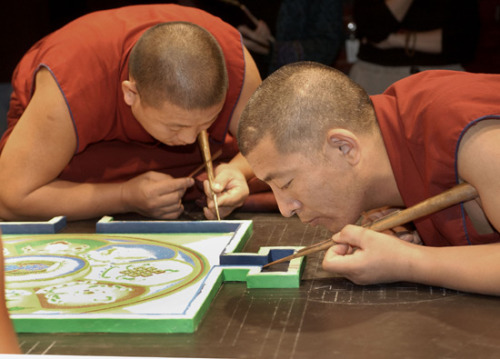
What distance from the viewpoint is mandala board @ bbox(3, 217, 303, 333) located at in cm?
152

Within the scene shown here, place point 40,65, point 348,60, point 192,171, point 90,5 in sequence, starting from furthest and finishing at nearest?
point 348,60 < point 90,5 < point 192,171 < point 40,65

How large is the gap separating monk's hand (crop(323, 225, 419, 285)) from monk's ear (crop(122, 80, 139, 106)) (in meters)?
1.00

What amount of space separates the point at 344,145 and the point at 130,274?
2.02ft

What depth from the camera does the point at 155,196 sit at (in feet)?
8.03

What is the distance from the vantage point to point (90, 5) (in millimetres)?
4973

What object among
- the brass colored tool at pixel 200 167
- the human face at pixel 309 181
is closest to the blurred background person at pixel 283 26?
the brass colored tool at pixel 200 167

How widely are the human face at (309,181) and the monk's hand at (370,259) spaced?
0.43 ft

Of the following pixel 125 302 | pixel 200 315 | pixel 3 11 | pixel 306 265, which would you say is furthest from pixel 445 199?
pixel 3 11

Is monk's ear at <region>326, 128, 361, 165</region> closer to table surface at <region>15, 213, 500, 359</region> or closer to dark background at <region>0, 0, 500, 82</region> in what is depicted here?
table surface at <region>15, 213, 500, 359</region>

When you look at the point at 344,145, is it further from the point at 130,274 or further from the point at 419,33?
the point at 419,33

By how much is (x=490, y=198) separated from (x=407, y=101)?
0.41 meters

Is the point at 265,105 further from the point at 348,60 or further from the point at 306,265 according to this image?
the point at 348,60

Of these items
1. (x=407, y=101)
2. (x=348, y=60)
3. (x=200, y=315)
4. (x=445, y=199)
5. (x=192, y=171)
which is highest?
(x=407, y=101)

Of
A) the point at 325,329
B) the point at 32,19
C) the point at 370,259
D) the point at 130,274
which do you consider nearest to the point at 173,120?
the point at 130,274
